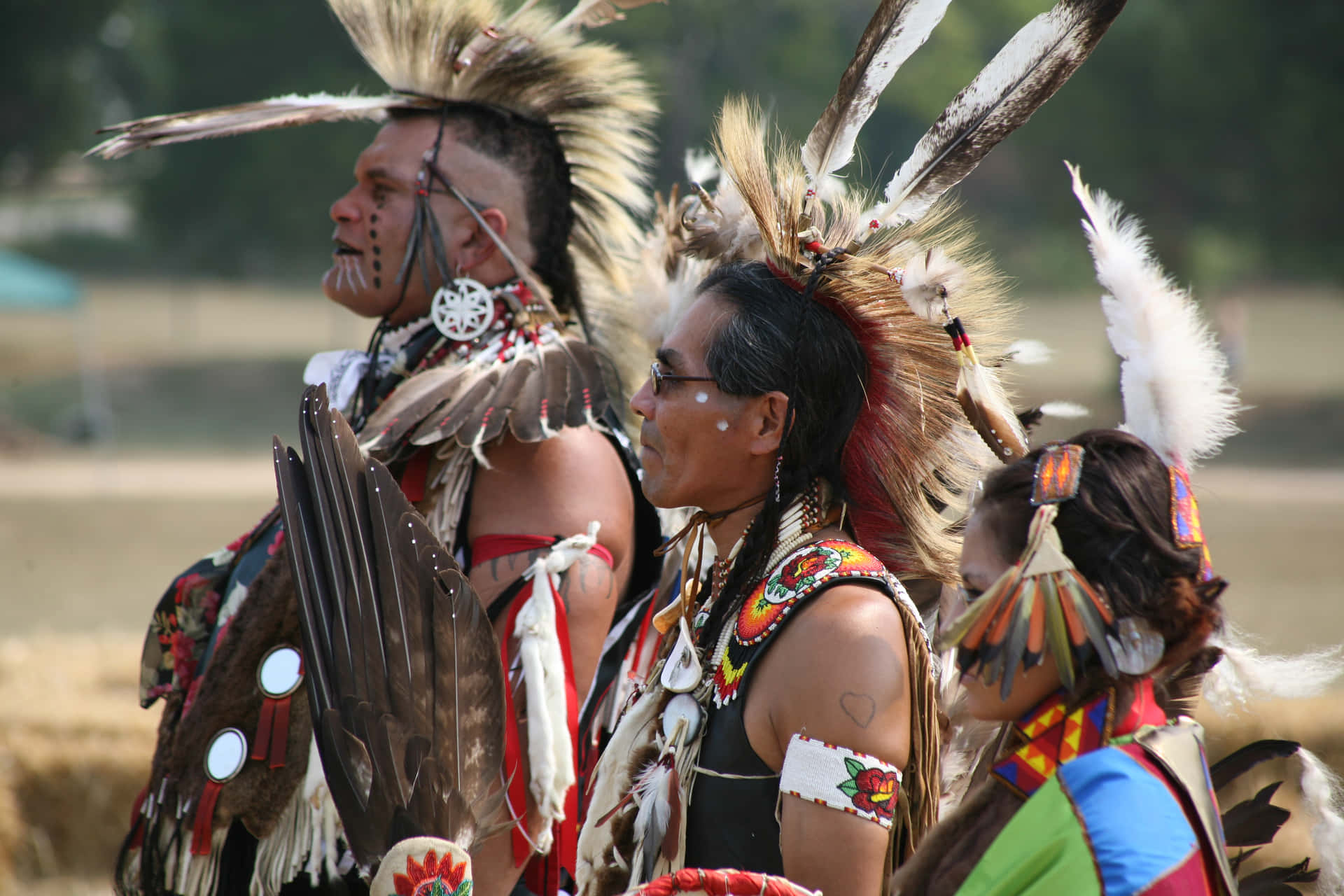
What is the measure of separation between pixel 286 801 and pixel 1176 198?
19821 mm

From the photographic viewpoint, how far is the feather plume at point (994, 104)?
184 centimetres

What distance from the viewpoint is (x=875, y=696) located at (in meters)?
1.61

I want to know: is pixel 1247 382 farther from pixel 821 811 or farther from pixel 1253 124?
pixel 821 811

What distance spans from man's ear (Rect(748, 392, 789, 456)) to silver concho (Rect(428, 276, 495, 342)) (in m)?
1.00

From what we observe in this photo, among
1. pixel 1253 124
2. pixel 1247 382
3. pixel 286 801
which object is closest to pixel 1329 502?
pixel 1253 124

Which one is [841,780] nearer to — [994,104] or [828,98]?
[994,104]

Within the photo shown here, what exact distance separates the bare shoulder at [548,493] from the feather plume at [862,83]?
2.51 ft

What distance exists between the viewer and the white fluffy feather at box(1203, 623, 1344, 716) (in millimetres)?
1671

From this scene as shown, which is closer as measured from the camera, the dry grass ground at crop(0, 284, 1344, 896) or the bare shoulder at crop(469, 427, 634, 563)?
the bare shoulder at crop(469, 427, 634, 563)

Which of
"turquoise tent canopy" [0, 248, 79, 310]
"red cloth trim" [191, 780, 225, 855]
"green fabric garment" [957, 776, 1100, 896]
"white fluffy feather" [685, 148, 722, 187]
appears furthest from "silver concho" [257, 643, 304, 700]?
"turquoise tent canopy" [0, 248, 79, 310]

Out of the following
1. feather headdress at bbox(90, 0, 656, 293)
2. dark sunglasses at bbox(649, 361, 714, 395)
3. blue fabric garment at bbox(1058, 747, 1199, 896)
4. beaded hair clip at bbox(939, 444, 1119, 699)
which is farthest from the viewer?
feather headdress at bbox(90, 0, 656, 293)

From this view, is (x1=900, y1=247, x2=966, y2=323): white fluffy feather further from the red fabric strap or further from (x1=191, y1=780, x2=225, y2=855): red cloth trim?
the red fabric strap

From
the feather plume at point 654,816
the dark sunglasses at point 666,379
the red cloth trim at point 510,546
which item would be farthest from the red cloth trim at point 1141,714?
the red cloth trim at point 510,546

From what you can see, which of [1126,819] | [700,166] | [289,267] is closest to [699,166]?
[700,166]
